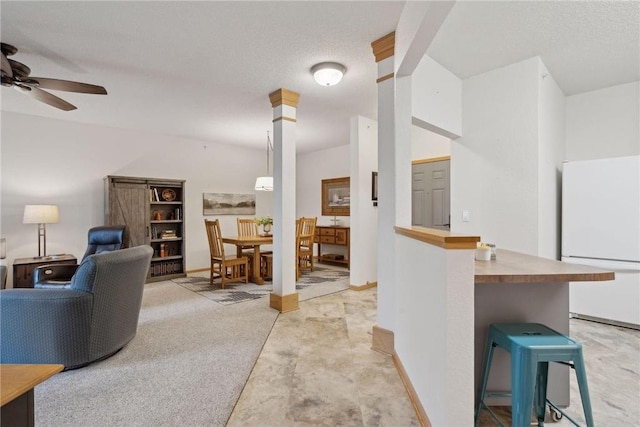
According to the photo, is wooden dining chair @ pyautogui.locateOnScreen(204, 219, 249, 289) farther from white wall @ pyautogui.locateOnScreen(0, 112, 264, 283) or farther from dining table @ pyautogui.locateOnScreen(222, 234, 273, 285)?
white wall @ pyautogui.locateOnScreen(0, 112, 264, 283)

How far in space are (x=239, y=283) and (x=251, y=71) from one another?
3.27m

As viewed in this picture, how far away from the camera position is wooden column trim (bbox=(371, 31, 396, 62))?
7.81 feet

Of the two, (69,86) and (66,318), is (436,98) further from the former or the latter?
(66,318)

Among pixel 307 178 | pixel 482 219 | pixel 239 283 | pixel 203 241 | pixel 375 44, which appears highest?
pixel 375 44

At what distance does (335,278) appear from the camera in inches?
205

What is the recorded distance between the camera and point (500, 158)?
123 inches

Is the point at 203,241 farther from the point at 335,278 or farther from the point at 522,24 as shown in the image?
the point at 522,24

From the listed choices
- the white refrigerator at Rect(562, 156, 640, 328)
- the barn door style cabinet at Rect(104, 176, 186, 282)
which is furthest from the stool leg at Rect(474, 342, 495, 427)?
the barn door style cabinet at Rect(104, 176, 186, 282)

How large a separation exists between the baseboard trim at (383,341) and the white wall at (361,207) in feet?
6.51

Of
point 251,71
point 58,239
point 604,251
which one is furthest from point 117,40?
point 604,251

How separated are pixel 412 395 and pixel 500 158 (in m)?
2.51

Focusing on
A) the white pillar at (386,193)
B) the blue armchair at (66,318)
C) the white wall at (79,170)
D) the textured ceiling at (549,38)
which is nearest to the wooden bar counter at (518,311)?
the white pillar at (386,193)

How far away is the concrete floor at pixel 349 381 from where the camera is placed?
168 centimetres

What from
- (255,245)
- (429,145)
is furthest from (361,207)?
(255,245)
